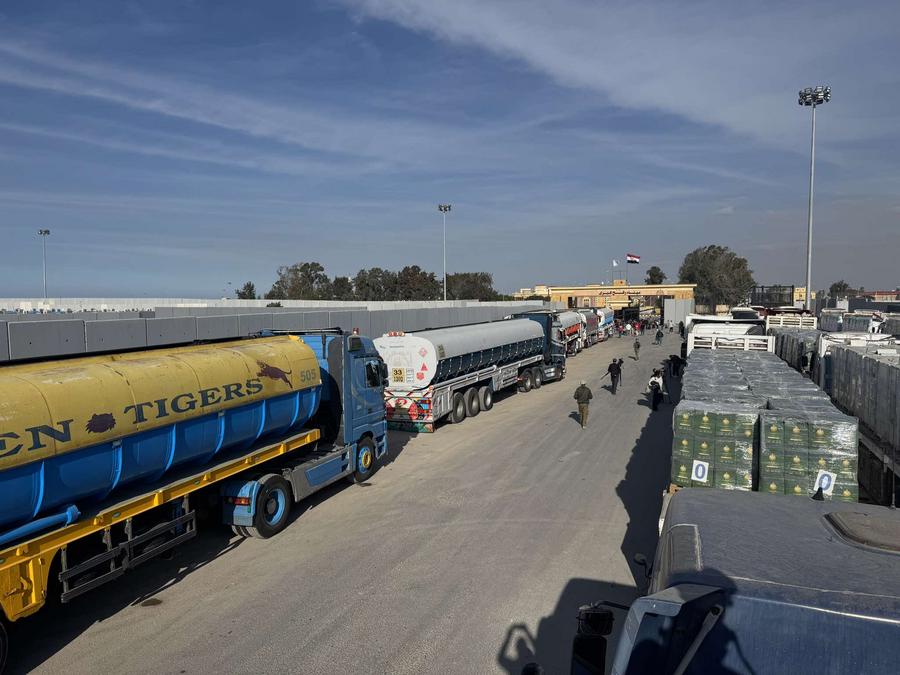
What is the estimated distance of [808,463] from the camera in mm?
8758

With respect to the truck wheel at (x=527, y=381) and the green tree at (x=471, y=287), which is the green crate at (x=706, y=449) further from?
the green tree at (x=471, y=287)

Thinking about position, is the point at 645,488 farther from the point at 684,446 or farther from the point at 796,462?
the point at 796,462

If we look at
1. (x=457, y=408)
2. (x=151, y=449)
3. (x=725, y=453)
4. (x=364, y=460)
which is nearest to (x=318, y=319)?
(x=457, y=408)

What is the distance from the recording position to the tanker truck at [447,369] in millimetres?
18719

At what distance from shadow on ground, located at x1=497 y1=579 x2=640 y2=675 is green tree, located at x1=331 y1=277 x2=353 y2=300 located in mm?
80958

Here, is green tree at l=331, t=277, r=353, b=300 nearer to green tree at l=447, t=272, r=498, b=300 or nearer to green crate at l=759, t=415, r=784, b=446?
green tree at l=447, t=272, r=498, b=300

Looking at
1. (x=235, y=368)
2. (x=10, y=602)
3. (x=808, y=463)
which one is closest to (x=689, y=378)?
(x=808, y=463)

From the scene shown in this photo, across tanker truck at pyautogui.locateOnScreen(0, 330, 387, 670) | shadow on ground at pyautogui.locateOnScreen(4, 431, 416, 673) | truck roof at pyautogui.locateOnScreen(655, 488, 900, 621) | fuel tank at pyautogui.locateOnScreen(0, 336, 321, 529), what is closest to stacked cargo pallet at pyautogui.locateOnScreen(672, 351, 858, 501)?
truck roof at pyautogui.locateOnScreen(655, 488, 900, 621)

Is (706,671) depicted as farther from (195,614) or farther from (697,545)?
(195,614)

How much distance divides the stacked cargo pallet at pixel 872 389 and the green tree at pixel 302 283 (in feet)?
256

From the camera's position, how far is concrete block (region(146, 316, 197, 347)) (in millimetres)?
17719

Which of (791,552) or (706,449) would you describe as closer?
(791,552)

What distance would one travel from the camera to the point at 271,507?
10.8 metres

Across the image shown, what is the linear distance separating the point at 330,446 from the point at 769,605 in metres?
10.6
